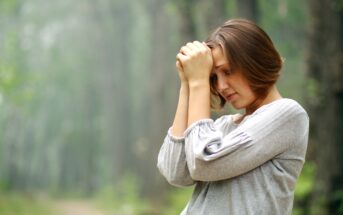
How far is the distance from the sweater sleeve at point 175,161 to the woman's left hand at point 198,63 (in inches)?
8.8

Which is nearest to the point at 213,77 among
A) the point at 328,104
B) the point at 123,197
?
the point at 328,104

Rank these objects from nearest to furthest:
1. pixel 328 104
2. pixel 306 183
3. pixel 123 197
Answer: pixel 328 104, pixel 306 183, pixel 123 197

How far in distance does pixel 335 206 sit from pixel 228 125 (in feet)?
20.4

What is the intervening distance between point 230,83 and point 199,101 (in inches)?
5.0

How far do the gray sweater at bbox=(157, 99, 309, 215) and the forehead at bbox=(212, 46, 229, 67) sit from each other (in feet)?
0.68

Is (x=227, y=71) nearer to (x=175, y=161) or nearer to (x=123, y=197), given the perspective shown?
(x=175, y=161)

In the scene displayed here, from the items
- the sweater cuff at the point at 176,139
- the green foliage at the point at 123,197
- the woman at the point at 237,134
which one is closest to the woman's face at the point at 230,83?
the woman at the point at 237,134

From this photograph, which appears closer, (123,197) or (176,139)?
(176,139)

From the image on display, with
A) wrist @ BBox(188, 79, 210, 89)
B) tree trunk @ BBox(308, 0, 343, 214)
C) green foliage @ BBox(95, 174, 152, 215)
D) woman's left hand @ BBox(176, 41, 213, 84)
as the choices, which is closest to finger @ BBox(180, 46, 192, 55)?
woman's left hand @ BBox(176, 41, 213, 84)

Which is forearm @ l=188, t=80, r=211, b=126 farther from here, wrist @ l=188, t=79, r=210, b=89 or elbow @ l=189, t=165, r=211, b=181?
elbow @ l=189, t=165, r=211, b=181

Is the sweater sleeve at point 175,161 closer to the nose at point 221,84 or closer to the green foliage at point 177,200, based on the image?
the nose at point 221,84

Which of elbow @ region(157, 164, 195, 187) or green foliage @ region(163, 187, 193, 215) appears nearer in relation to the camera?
elbow @ region(157, 164, 195, 187)

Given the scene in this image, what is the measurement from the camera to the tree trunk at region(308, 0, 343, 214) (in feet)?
26.5

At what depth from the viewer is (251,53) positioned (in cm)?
218
